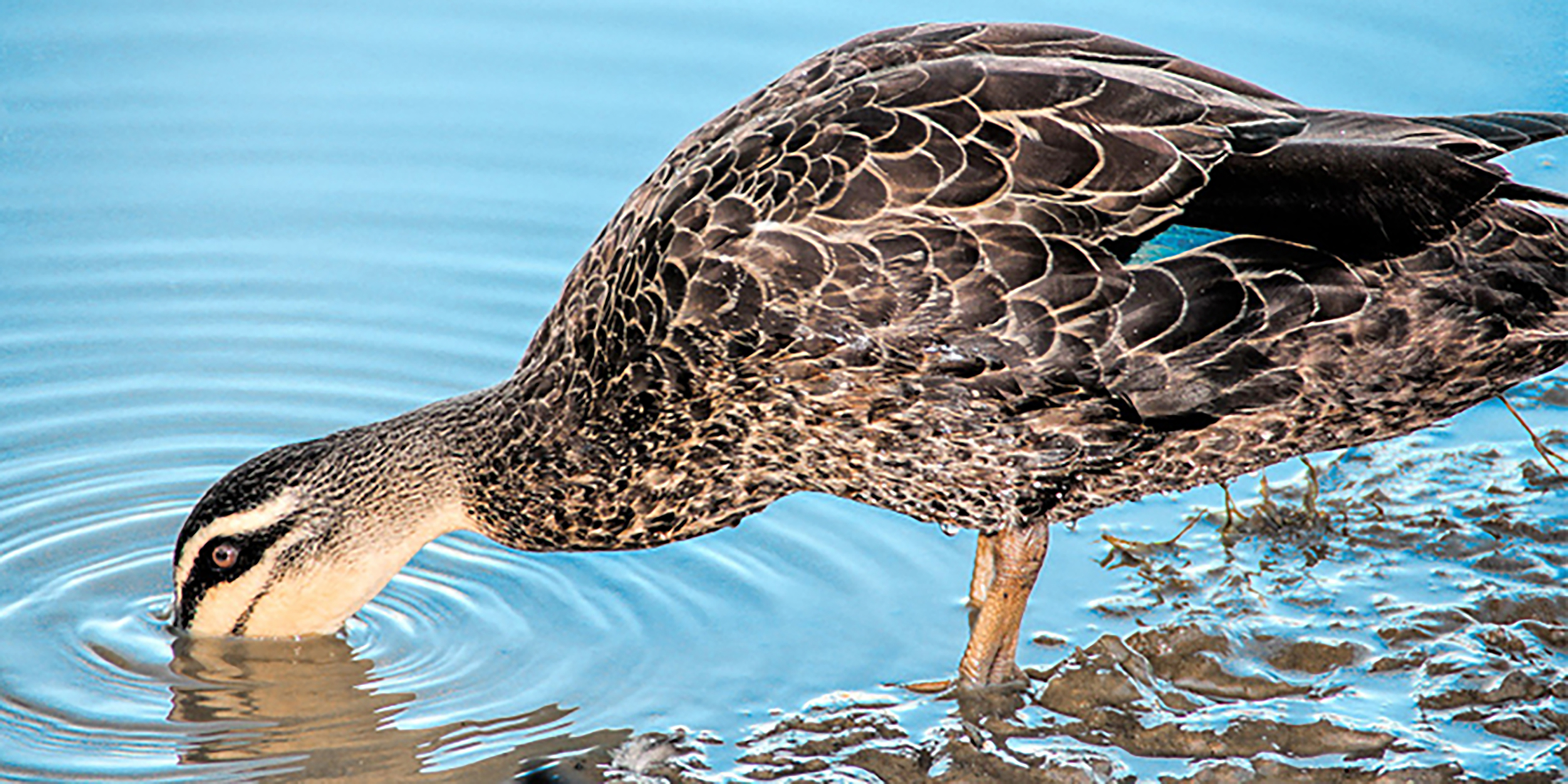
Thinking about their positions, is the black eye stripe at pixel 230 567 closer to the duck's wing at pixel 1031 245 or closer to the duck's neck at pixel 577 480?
the duck's neck at pixel 577 480

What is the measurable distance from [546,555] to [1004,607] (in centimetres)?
184

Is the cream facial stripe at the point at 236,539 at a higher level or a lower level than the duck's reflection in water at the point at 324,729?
higher

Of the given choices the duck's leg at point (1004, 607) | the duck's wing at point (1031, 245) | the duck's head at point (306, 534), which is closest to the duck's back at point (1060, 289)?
the duck's wing at point (1031, 245)

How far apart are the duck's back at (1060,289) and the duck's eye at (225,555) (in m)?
1.42

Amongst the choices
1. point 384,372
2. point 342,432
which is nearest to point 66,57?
point 384,372

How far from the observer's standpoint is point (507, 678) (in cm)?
596

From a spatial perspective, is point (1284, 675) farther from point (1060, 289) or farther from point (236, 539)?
point (236, 539)

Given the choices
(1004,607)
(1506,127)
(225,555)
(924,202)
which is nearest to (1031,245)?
(924,202)

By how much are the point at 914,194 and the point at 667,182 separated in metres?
1.05

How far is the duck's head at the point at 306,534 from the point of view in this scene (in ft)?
19.6

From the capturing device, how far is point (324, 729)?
228 inches

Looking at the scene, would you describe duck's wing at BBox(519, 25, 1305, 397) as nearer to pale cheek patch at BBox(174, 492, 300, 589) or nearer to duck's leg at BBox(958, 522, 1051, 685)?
duck's leg at BBox(958, 522, 1051, 685)

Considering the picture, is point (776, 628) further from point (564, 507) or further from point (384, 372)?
point (384, 372)

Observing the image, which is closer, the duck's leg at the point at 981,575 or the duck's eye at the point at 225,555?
the duck's eye at the point at 225,555
